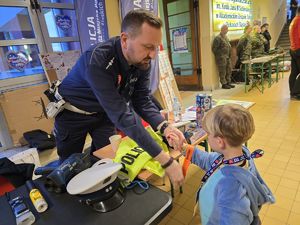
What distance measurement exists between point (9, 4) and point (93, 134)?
86.4 inches

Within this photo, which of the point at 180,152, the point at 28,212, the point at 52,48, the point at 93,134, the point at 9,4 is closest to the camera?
the point at 28,212

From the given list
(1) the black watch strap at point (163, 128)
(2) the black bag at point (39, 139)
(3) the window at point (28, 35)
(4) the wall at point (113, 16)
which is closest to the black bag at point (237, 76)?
(4) the wall at point (113, 16)

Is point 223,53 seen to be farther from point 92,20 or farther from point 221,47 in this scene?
point 92,20

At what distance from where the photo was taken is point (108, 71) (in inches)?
42.3

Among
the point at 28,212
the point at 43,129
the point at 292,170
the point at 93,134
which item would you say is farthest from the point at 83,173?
the point at 43,129

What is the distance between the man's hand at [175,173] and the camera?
95 cm

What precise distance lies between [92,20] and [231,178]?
8.97 feet

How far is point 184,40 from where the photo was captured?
5297 mm

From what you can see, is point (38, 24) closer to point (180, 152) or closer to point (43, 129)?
point (43, 129)

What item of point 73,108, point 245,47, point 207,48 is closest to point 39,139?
point 73,108

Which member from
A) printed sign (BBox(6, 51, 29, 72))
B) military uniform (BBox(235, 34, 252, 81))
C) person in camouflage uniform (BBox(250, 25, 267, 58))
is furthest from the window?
person in camouflage uniform (BBox(250, 25, 267, 58))

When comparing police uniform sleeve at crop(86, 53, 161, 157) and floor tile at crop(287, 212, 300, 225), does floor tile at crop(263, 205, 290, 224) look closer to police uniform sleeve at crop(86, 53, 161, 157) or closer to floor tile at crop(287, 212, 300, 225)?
floor tile at crop(287, 212, 300, 225)

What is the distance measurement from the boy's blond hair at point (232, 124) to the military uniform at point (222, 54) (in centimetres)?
458

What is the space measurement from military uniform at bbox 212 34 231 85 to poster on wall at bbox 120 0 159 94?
2.39m
